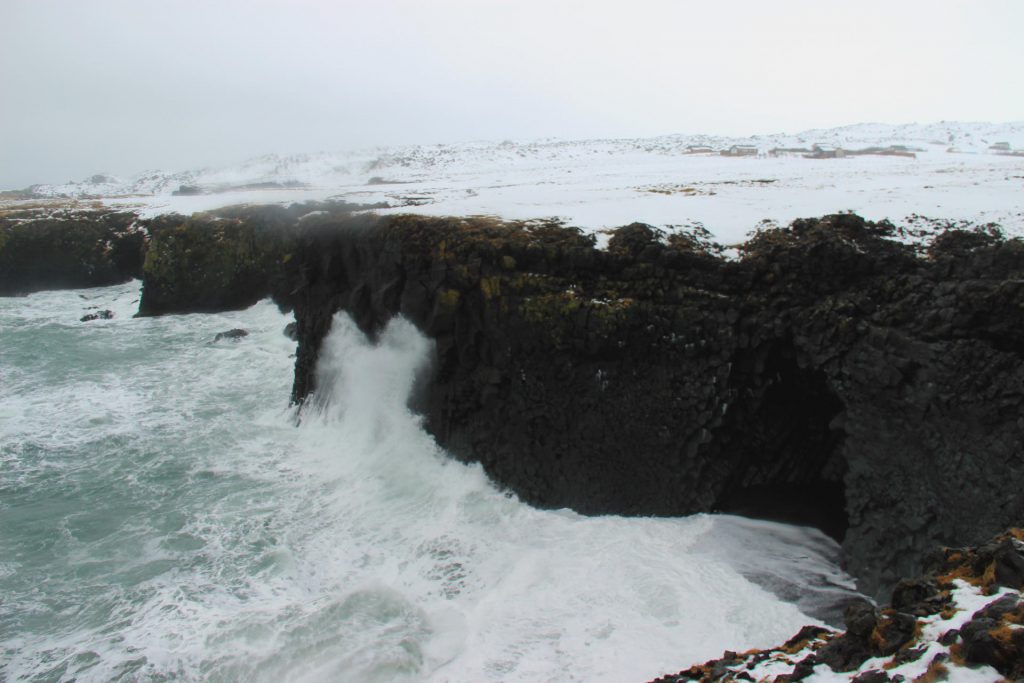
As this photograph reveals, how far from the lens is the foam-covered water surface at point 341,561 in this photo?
11.3 meters

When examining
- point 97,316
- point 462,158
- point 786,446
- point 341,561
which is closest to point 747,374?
point 786,446

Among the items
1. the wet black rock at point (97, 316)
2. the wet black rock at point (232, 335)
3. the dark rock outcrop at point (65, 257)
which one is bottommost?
the wet black rock at point (232, 335)

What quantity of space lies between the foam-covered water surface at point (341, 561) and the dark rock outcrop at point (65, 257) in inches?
1002

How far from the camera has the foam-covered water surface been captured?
37.0 feet

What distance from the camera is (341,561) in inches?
562

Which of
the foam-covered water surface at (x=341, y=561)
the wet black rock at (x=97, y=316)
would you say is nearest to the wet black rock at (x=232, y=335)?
the foam-covered water surface at (x=341, y=561)

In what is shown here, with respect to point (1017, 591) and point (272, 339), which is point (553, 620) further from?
point (272, 339)

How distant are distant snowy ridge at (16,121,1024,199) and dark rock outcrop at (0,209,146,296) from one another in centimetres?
2438

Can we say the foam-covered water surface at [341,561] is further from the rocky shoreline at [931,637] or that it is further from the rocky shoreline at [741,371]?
the rocky shoreline at [931,637]

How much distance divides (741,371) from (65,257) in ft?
159

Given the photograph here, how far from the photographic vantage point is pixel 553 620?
1194 centimetres

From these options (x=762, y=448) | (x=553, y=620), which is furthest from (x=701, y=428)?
(x=553, y=620)

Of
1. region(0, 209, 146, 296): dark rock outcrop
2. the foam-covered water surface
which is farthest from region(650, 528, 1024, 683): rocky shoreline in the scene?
region(0, 209, 146, 296): dark rock outcrop

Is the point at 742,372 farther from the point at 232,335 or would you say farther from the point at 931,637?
the point at 232,335
